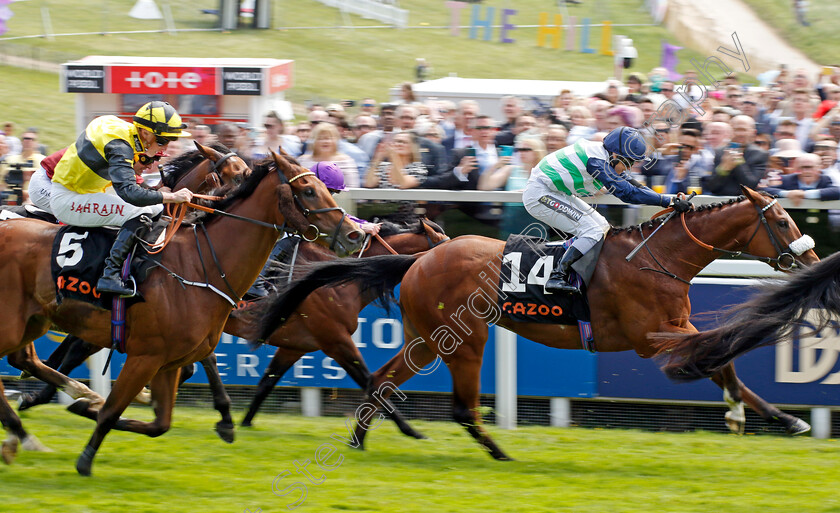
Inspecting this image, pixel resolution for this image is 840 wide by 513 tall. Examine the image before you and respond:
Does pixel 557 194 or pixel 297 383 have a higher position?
pixel 557 194

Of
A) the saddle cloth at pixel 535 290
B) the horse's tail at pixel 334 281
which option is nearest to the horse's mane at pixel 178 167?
the horse's tail at pixel 334 281

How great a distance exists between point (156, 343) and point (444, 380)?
2.50 m

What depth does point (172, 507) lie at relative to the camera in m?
4.90

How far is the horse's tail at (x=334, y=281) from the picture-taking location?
614cm

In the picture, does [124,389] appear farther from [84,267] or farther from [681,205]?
[681,205]

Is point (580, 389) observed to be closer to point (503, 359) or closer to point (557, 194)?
point (503, 359)

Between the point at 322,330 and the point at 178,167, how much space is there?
174 centimetres

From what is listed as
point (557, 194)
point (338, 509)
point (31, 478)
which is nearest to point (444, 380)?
point (557, 194)

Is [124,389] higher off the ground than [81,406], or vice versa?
[124,389]

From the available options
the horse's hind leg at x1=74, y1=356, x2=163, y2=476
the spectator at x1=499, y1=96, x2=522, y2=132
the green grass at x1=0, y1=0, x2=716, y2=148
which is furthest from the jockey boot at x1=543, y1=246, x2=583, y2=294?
the green grass at x1=0, y1=0, x2=716, y2=148

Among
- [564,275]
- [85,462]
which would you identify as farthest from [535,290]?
[85,462]

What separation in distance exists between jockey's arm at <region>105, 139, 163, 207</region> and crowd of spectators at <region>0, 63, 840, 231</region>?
2.30 meters

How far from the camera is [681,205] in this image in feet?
19.7

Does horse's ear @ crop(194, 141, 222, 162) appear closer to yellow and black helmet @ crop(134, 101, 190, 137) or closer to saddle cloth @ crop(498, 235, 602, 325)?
yellow and black helmet @ crop(134, 101, 190, 137)
